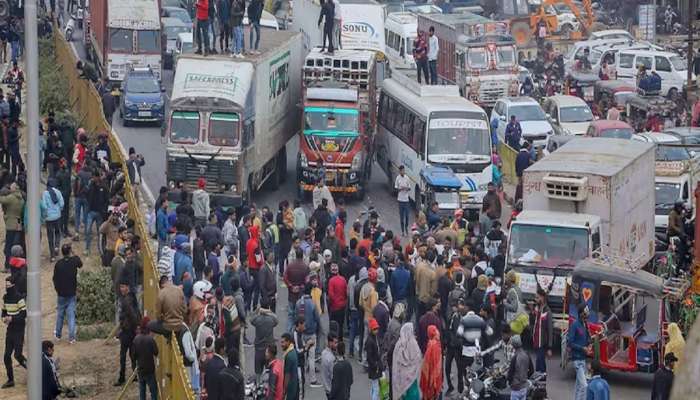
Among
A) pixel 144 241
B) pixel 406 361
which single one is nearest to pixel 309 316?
pixel 406 361

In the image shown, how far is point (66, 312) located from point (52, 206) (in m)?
4.89

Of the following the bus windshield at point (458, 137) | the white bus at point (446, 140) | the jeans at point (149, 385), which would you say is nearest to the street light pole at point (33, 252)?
the jeans at point (149, 385)

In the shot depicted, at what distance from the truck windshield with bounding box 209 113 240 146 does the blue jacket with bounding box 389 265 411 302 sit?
11.7 m

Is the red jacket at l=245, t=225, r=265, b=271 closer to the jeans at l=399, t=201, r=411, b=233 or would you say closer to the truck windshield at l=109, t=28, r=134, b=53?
the jeans at l=399, t=201, r=411, b=233

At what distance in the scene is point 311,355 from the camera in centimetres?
2248

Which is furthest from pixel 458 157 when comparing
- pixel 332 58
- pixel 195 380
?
pixel 195 380

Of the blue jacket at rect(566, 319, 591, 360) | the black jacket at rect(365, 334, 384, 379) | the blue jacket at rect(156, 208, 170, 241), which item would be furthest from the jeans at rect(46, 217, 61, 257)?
the blue jacket at rect(566, 319, 591, 360)

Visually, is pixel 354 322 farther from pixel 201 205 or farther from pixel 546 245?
pixel 201 205

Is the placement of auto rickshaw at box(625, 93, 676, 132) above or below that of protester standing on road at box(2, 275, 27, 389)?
below

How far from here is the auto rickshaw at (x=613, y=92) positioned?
4981 centimetres

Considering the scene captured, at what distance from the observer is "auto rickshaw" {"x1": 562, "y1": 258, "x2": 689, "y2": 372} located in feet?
73.3

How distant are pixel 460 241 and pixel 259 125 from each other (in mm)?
9462

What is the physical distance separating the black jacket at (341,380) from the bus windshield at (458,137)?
661 inches

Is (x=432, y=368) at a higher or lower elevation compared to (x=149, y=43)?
higher
